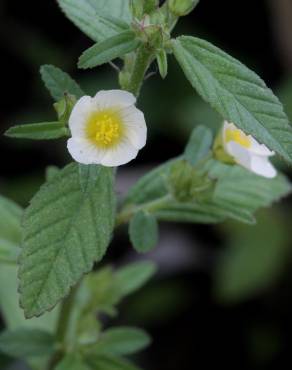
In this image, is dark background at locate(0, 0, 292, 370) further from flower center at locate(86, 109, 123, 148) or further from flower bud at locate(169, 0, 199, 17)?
flower bud at locate(169, 0, 199, 17)

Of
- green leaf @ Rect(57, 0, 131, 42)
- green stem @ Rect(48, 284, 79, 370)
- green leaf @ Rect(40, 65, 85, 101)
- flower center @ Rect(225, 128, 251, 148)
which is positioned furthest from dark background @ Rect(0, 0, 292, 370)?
green leaf @ Rect(40, 65, 85, 101)

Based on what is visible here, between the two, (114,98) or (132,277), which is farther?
(132,277)

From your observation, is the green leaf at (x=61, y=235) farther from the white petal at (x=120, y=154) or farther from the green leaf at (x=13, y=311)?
the green leaf at (x=13, y=311)

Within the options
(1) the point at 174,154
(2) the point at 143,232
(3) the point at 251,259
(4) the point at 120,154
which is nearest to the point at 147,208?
(2) the point at 143,232

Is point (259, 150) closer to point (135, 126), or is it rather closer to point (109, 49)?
point (135, 126)

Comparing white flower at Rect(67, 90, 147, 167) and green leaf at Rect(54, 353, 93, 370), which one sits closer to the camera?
white flower at Rect(67, 90, 147, 167)

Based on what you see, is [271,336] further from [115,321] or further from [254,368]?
[115,321]
